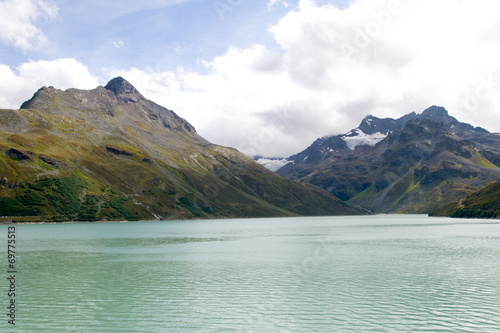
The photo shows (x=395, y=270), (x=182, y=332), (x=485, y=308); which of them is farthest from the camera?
(x=395, y=270)

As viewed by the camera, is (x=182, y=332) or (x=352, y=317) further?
(x=352, y=317)

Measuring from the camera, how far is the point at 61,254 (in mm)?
97625

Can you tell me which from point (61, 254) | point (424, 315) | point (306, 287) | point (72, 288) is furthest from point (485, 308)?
point (61, 254)

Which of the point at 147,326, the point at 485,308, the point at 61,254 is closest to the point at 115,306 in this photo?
the point at 147,326

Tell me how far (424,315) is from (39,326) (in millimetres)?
37234

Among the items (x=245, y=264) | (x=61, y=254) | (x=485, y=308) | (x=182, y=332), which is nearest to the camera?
(x=182, y=332)

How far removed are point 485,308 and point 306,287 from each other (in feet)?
68.9

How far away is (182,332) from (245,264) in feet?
138

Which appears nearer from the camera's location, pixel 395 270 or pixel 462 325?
pixel 462 325

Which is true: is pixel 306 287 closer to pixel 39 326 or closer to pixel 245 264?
pixel 245 264

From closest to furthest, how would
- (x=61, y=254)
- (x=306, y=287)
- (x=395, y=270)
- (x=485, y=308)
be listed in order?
1. (x=485, y=308)
2. (x=306, y=287)
3. (x=395, y=270)
4. (x=61, y=254)

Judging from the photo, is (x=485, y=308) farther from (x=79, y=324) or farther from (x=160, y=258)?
(x=160, y=258)

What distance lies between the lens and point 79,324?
38438 millimetres

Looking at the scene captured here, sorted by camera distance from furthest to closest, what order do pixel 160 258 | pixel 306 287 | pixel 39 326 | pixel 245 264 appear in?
pixel 160 258 < pixel 245 264 < pixel 306 287 < pixel 39 326
